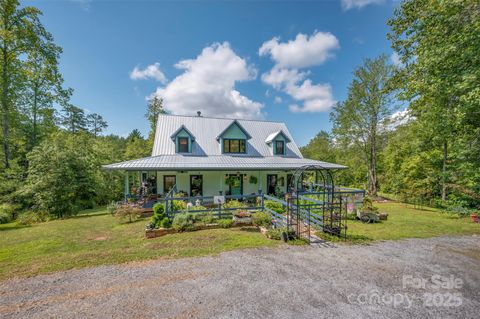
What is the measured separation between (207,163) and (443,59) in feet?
44.5

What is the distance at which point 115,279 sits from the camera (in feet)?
15.6

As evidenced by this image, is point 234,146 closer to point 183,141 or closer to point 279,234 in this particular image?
point 183,141

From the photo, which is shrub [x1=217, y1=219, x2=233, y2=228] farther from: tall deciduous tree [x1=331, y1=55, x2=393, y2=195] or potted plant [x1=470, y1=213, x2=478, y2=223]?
tall deciduous tree [x1=331, y1=55, x2=393, y2=195]

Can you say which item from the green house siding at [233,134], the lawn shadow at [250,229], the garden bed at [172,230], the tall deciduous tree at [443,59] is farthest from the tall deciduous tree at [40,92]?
the tall deciduous tree at [443,59]

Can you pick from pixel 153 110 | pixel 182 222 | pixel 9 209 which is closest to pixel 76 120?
pixel 153 110

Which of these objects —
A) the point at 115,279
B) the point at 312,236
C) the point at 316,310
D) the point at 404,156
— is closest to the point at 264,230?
the point at 312,236

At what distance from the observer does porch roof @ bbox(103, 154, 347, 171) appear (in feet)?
40.4

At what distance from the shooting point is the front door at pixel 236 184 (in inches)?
621

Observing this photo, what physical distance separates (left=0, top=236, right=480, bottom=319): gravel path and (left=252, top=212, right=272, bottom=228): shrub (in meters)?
2.56

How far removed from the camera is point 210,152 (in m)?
16.7

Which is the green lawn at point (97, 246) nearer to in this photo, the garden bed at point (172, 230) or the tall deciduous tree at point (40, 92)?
the garden bed at point (172, 230)

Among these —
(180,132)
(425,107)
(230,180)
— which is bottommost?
(230,180)

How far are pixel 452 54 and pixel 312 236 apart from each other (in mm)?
10145

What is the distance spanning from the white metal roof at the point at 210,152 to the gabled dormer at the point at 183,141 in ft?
1.45
